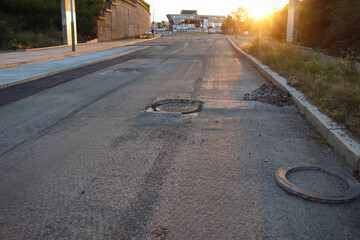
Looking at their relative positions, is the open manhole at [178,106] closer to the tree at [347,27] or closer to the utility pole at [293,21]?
the tree at [347,27]

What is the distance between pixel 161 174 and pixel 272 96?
16.9ft

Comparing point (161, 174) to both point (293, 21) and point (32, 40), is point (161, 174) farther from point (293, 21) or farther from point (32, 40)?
point (32, 40)

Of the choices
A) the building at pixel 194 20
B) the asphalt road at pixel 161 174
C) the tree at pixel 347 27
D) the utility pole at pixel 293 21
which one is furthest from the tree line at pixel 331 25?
the building at pixel 194 20

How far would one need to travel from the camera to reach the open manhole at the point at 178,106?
7.11 meters

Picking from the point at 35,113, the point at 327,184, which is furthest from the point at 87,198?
the point at 35,113

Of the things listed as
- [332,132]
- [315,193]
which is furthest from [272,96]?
[315,193]

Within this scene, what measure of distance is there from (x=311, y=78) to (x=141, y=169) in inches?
269

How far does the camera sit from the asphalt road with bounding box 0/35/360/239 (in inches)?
115

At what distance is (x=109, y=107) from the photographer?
759 centimetres

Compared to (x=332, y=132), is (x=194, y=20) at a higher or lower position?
higher

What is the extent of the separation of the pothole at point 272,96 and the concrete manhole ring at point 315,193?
3.83 m

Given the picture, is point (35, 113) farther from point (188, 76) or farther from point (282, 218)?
point (188, 76)

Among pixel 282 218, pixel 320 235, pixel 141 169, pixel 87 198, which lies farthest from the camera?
pixel 141 169

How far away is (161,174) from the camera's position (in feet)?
12.9
